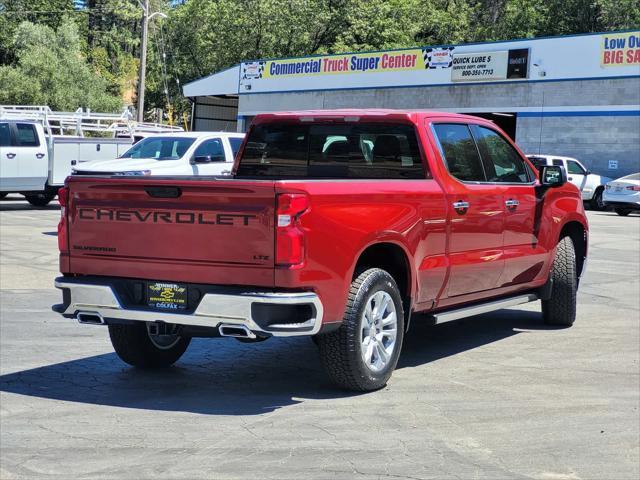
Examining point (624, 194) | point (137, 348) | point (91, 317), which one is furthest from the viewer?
point (624, 194)

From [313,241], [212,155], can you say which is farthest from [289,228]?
[212,155]

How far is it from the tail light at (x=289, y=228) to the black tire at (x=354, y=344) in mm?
667

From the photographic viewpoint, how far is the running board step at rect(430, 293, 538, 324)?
809 centimetres

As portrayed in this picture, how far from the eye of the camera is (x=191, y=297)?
6773 millimetres

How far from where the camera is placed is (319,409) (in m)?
6.80

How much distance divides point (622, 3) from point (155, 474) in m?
61.1

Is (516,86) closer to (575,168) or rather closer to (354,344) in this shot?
(575,168)

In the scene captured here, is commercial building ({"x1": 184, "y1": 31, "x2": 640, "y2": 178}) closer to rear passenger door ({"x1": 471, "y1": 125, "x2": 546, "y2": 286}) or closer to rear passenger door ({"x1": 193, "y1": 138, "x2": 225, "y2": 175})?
rear passenger door ({"x1": 193, "y1": 138, "x2": 225, "y2": 175})

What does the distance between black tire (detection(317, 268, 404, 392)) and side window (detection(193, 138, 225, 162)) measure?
41.3 feet

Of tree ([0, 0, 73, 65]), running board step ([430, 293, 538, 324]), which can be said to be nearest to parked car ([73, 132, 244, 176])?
running board step ([430, 293, 538, 324])

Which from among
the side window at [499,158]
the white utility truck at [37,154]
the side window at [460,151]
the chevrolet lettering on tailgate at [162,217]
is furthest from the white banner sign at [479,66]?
the chevrolet lettering on tailgate at [162,217]

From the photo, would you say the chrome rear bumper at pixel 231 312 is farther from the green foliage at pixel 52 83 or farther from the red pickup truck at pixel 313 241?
the green foliage at pixel 52 83

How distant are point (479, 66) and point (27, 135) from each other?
962 inches

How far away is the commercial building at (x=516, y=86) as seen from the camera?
39.5m
